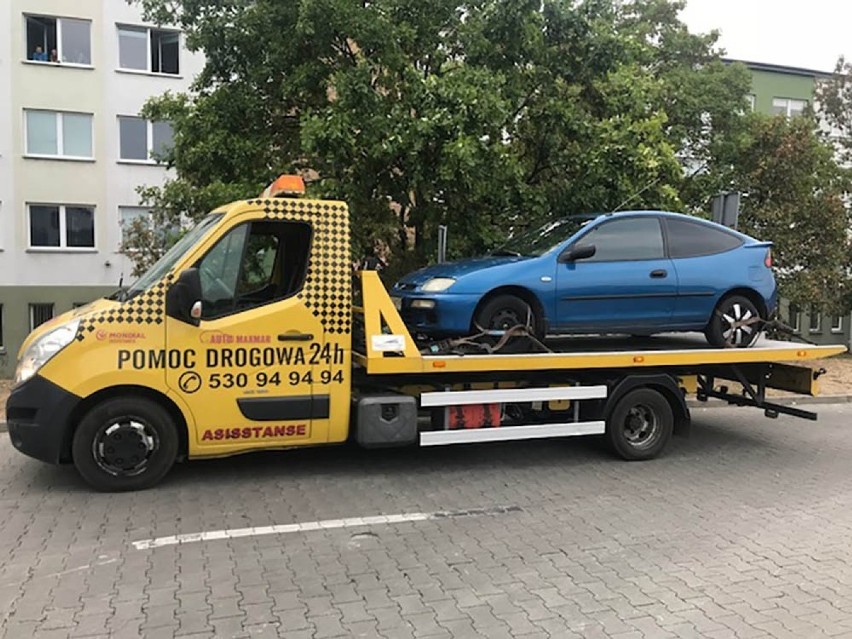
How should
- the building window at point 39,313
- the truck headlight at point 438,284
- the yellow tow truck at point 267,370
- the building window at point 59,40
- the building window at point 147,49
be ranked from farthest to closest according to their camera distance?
the building window at point 147,49, the building window at point 39,313, the building window at point 59,40, the truck headlight at point 438,284, the yellow tow truck at point 267,370

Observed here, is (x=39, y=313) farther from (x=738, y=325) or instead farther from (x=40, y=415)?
(x=738, y=325)

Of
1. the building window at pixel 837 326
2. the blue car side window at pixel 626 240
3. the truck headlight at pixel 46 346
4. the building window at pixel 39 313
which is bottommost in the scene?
the building window at pixel 837 326

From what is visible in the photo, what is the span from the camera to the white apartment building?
23.6m

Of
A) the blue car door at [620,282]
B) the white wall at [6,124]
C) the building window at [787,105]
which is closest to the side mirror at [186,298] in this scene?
the blue car door at [620,282]

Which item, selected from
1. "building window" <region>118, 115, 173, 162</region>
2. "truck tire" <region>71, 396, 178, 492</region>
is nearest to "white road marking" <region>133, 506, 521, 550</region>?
"truck tire" <region>71, 396, 178, 492</region>

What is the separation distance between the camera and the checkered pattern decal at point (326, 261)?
6.29 meters

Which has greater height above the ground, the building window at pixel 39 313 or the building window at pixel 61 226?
the building window at pixel 61 226

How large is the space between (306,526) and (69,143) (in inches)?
901

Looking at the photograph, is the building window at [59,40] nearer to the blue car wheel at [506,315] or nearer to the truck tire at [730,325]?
the blue car wheel at [506,315]

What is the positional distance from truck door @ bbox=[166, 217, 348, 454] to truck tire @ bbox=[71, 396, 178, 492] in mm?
244

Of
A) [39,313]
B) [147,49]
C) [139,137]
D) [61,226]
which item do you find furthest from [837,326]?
[39,313]

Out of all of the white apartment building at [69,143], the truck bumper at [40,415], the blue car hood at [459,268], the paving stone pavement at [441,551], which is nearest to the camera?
the paving stone pavement at [441,551]

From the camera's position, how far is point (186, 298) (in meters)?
5.79

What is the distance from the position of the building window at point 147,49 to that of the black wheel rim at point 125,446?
868 inches
